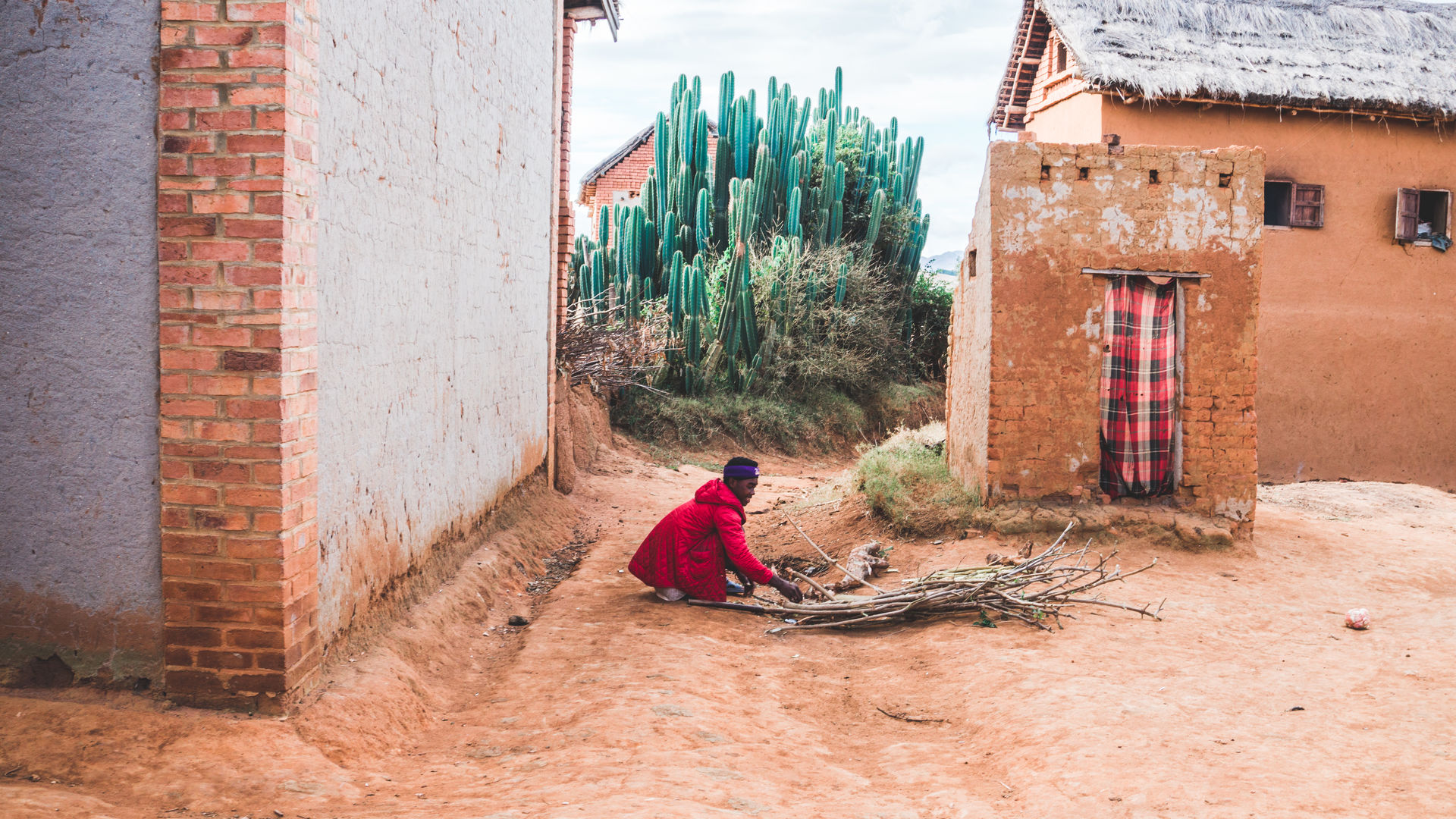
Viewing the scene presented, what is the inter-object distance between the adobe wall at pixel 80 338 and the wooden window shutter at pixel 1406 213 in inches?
571

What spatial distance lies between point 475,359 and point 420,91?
6.92ft

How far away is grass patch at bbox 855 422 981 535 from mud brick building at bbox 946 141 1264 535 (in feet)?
1.19

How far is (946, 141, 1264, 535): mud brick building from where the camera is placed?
8133 millimetres

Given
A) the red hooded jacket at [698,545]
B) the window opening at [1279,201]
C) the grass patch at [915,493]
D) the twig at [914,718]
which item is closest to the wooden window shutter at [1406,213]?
the window opening at [1279,201]

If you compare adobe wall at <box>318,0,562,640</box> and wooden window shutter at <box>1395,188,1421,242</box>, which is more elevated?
wooden window shutter at <box>1395,188,1421,242</box>

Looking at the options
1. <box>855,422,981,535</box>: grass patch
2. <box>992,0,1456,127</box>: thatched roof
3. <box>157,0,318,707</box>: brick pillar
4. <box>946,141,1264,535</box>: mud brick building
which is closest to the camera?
<box>157,0,318,707</box>: brick pillar

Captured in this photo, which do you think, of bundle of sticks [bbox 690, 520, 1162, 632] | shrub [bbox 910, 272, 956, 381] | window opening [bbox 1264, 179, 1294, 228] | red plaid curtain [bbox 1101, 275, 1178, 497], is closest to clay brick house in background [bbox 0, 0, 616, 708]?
bundle of sticks [bbox 690, 520, 1162, 632]

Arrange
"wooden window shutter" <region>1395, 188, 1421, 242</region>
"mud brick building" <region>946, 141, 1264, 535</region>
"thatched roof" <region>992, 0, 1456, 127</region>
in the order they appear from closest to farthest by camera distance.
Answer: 1. "mud brick building" <region>946, 141, 1264, 535</region>
2. "thatched roof" <region>992, 0, 1456, 127</region>
3. "wooden window shutter" <region>1395, 188, 1421, 242</region>

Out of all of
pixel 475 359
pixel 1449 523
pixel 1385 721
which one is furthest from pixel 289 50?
pixel 1449 523

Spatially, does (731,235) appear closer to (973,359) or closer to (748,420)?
(748,420)

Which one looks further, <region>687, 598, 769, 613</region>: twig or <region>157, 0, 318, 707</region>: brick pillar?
<region>687, 598, 769, 613</region>: twig

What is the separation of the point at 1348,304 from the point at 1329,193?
1491 millimetres

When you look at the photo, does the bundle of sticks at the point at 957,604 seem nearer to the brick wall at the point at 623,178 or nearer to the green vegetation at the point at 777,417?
the green vegetation at the point at 777,417

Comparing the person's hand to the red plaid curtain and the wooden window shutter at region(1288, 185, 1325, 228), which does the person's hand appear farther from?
the wooden window shutter at region(1288, 185, 1325, 228)
